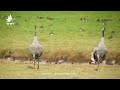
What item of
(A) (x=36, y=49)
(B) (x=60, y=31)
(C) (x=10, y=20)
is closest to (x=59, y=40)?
(B) (x=60, y=31)

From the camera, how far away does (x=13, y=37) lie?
327 inches

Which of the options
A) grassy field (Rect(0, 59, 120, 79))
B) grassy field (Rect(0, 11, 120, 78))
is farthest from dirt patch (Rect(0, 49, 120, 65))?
grassy field (Rect(0, 59, 120, 79))

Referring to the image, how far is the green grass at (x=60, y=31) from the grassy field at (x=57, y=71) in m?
0.30

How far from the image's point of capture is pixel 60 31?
841 centimetres

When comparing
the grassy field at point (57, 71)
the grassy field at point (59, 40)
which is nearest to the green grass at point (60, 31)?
Result: the grassy field at point (59, 40)

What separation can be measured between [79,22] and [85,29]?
0.20 meters

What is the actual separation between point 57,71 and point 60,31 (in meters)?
0.85

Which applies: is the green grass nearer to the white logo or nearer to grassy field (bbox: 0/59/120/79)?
the white logo

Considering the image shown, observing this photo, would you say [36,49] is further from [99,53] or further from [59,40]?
[99,53]
